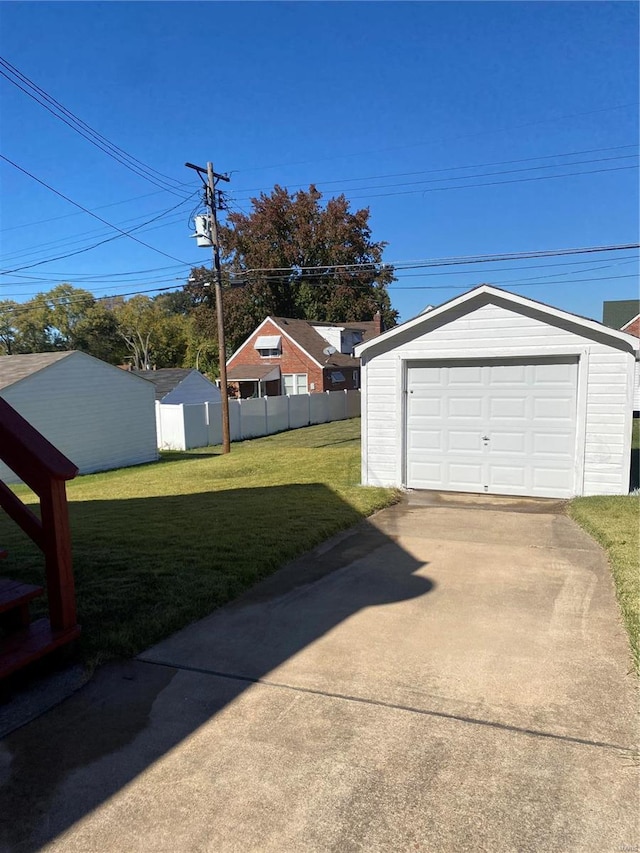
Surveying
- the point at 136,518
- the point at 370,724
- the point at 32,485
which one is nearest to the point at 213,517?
the point at 136,518

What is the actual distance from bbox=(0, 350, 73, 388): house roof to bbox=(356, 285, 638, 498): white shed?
12.4 m

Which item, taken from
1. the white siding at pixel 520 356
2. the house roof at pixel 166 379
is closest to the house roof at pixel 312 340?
the house roof at pixel 166 379

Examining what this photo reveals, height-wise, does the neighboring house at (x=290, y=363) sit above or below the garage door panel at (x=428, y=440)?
above

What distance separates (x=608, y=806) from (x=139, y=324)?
2246 inches

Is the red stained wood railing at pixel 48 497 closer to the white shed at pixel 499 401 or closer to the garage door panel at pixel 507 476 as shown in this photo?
the white shed at pixel 499 401

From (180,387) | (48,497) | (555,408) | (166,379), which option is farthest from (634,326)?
(48,497)

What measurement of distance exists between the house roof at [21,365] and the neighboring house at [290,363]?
19276 mm

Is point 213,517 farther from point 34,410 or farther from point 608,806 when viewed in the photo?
point 34,410

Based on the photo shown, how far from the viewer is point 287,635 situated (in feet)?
14.4

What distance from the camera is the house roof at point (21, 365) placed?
18.0m

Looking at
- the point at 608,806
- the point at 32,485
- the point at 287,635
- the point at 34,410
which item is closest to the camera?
the point at 608,806

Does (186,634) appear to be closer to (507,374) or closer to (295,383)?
(507,374)

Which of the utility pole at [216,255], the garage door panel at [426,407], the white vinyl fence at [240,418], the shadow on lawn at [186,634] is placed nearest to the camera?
the shadow on lawn at [186,634]

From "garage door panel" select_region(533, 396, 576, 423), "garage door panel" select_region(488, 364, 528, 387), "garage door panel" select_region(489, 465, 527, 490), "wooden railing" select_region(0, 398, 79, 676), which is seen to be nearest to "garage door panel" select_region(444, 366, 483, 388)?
"garage door panel" select_region(488, 364, 528, 387)
